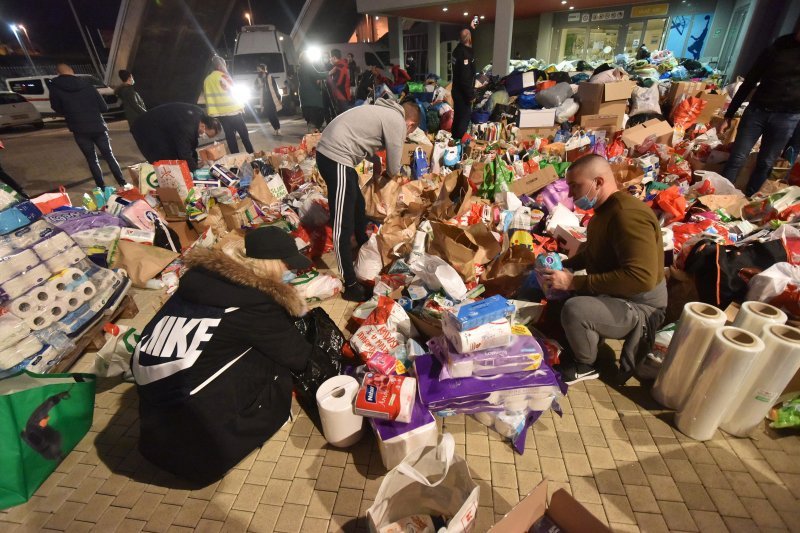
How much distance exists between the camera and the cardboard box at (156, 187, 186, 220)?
4570 millimetres

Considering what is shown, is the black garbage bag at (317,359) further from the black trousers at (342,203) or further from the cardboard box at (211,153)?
the cardboard box at (211,153)

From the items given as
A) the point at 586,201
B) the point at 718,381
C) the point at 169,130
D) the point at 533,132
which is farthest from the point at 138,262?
the point at 533,132

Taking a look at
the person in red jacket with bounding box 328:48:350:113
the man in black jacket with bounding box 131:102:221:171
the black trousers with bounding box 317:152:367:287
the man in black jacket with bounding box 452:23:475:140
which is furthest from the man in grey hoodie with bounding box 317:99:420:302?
the person in red jacket with bounding box 328:48:350:113

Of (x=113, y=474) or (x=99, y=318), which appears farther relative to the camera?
(x=99, y=318)

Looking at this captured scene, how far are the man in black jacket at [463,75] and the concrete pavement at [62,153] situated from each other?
4.83m

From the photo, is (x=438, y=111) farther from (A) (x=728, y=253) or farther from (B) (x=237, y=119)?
(A) (x=728, y=253)

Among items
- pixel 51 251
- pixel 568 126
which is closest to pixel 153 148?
pixel 51 251

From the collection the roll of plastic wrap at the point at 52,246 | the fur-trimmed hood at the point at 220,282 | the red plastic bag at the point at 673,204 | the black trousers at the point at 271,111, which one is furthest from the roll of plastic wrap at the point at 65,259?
the black trousers at the point at 271,111

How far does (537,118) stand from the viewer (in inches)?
272

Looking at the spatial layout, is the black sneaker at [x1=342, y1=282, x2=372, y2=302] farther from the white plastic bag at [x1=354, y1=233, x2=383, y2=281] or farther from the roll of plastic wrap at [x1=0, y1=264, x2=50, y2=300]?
the roll of plastic wrap at [x1=0, y1=264, x2=50, y2=300]

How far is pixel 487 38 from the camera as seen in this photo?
695 inches

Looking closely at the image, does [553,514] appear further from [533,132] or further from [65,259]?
[533,132]

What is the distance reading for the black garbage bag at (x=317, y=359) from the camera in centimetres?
230

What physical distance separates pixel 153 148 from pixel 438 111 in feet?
17.8
